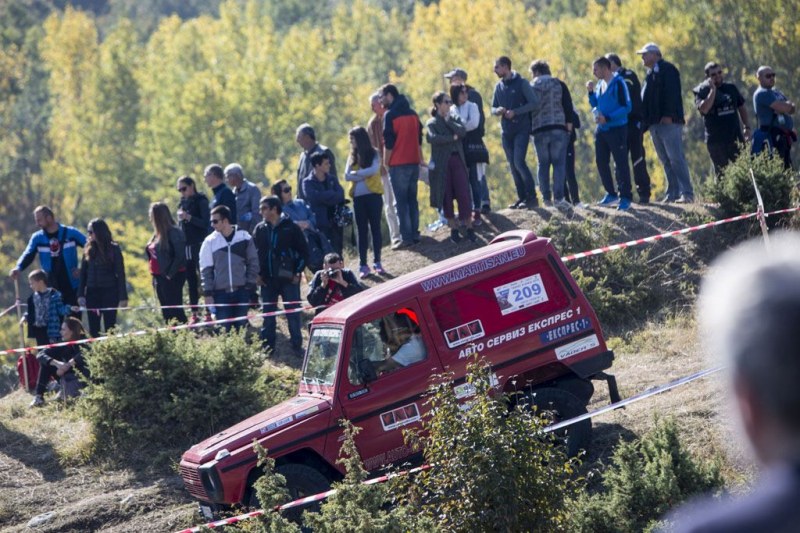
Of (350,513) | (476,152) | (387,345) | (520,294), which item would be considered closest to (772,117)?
(476,152)

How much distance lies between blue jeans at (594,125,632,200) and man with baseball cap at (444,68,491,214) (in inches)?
61.0

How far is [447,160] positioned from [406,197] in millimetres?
845

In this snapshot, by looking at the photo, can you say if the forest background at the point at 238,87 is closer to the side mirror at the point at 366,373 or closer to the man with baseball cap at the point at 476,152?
the man with baseball cap at the point at 476,152

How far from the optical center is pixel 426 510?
7.29 m

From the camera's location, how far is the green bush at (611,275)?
573 inches

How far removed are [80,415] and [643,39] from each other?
3872 cm

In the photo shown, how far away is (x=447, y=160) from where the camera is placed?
15953 mm

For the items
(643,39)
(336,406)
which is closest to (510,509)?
(336,406)

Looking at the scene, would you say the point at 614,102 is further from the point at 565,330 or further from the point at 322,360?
the point at 322,360

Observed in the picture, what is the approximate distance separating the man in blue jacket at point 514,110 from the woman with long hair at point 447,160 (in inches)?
25.9

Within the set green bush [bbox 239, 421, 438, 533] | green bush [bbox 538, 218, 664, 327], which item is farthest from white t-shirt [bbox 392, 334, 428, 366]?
green bush [bbox 538, 218, 664, 327]

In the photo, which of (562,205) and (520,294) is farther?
(562,205)

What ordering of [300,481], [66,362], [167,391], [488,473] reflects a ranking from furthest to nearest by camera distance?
[66,362] < [167,391] < [300,481] < [488,473]

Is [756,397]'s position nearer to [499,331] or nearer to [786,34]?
[499,331]
